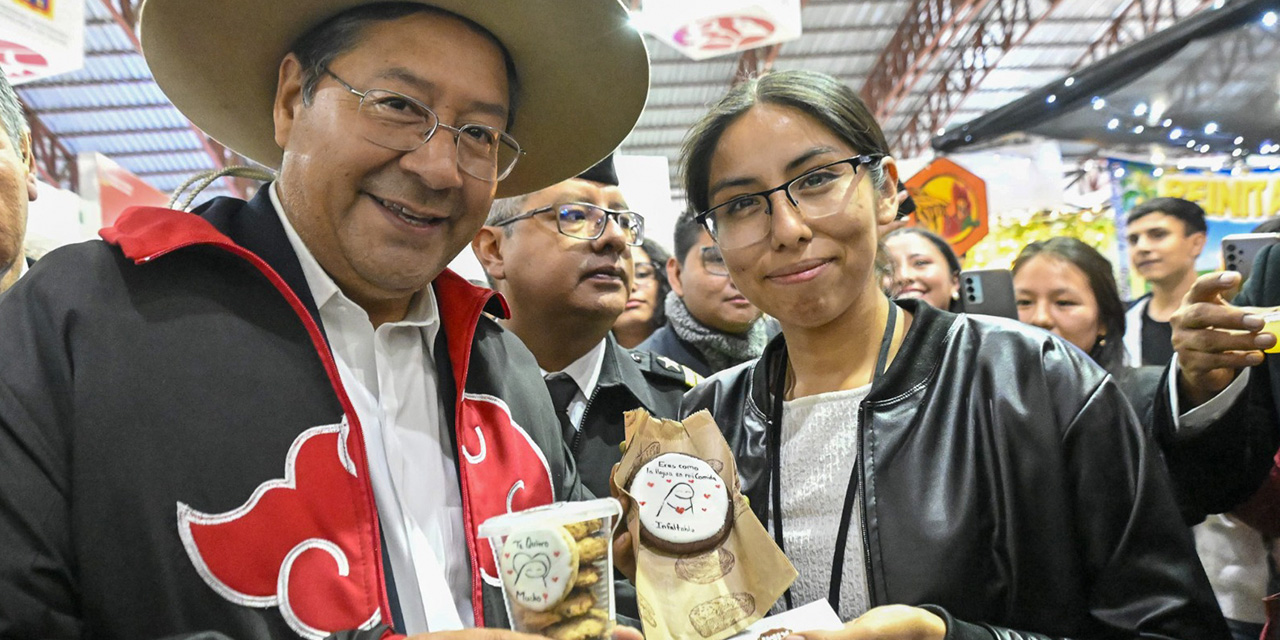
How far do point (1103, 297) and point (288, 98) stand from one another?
3162 mm

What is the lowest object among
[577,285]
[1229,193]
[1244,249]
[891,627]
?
[891,627]

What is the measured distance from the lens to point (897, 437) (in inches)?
63.5

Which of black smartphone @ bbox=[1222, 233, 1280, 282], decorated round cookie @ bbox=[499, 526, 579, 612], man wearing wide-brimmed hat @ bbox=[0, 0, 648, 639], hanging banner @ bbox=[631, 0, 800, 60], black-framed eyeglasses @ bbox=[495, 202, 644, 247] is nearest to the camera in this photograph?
decorated round cookie @ bbox=[499, 526, 579, 612]

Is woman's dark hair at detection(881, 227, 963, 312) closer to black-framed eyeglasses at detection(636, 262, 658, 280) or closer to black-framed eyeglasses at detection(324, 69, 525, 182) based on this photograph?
black-framed eyeglasses at detection(636, 262, 658, 280)

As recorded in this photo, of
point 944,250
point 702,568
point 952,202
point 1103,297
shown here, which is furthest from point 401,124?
point 952,202

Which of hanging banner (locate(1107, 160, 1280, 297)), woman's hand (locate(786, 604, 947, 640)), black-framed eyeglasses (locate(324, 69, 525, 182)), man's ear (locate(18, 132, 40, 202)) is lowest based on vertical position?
woman's hand (locate(786, 604, 947, 640))

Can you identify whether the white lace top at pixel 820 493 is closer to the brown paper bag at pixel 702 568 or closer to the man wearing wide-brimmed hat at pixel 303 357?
the brown paper bag at pixel 702 568

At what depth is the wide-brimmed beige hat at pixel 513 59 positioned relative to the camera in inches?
64.9

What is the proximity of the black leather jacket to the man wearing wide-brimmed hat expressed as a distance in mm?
657

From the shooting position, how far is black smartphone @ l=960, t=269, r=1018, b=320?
3.71 meters

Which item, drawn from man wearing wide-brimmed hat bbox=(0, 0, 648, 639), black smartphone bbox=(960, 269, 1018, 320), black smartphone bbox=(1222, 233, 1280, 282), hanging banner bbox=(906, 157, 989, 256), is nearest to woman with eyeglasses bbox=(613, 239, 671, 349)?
black smartphone bbox=(960, 269, 1018, 320)

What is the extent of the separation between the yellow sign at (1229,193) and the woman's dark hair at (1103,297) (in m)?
4.27

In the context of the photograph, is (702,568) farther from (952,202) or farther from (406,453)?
(952,202)

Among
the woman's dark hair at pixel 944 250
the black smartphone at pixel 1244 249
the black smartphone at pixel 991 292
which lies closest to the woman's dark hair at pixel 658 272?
the woman's dark hair at pixel 944 250
